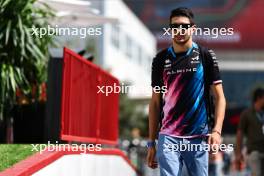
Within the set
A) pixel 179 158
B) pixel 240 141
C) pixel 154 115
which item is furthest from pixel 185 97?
pixel 240 141

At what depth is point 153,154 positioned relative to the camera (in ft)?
22.7

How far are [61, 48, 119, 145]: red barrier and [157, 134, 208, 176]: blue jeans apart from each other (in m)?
3.02

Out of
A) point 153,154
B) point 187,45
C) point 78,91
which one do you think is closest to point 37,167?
point 153,154

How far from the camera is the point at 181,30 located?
666 centimetres

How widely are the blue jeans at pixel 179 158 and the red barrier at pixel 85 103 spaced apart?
9.90 ft

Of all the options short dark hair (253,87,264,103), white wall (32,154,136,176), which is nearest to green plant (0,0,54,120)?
white wall (32,154,136,176)

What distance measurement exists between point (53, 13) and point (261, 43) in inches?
4912

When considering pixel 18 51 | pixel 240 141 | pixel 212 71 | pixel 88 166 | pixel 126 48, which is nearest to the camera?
pixel 212 71

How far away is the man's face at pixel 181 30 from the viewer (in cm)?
666

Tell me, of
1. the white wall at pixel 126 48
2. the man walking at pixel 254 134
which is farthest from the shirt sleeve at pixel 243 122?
the white wall at pixel 126 48

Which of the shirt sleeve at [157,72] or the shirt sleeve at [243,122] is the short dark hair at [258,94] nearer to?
the shirt sleeve at [243,122]

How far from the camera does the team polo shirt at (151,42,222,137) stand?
6680mm

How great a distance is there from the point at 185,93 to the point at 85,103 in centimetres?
443

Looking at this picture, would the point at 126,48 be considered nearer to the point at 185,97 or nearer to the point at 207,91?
the point at 207,91
